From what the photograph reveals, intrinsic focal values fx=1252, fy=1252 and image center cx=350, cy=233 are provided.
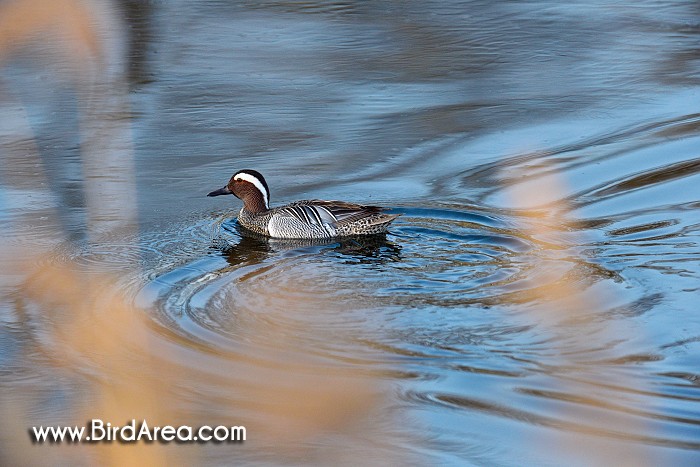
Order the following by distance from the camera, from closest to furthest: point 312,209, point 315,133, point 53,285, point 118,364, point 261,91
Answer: point 118,364, point 53,285, point 312,209, point 315,133, point 261,91

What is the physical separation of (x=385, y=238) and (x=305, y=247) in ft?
1.70

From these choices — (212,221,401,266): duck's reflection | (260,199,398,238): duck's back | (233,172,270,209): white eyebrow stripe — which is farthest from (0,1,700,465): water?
(233,172,270,209): white eyebrow stripe

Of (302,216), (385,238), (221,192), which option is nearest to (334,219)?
(302,216)

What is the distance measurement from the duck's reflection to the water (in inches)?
1.1

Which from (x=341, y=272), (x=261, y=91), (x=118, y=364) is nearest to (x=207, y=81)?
(x=261, y=91)

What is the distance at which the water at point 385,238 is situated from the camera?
5.23 meters

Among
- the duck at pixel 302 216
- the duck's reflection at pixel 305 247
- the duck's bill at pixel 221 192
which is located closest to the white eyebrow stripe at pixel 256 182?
the duck at pixel 302 216

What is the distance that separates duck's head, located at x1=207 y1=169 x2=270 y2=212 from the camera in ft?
27.3

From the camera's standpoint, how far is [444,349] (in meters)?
5.89

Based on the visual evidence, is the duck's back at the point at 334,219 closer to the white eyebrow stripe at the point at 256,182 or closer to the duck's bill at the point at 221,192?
the white eyebrow stripe at the point at 256,182

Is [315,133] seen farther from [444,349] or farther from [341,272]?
[444,349]

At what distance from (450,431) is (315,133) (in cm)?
511

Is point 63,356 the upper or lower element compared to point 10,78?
lower

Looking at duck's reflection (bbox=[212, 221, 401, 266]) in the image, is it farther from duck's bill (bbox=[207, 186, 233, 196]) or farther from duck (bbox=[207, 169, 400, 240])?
duck's bill (bbox=[207, 186, 233, 196])
